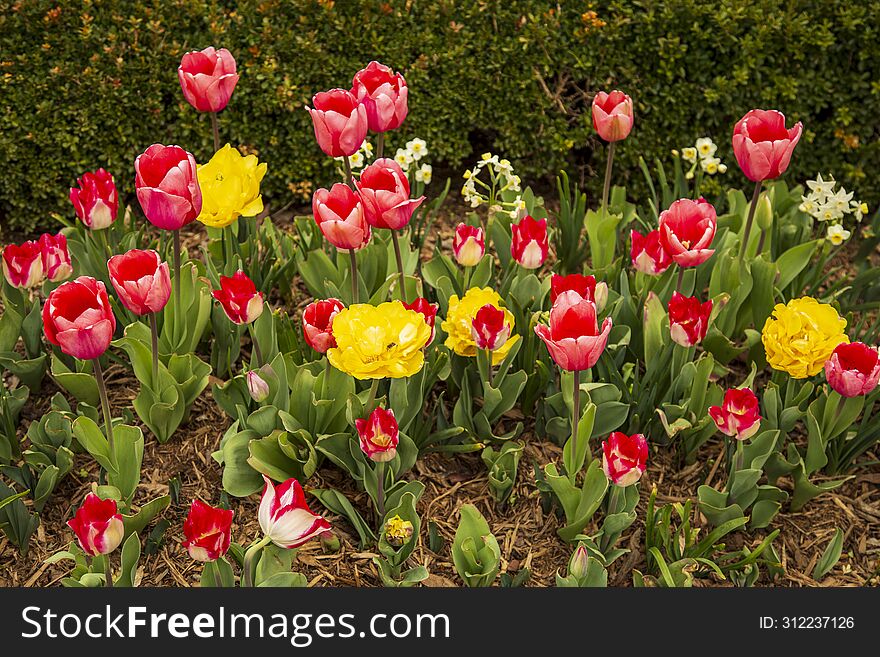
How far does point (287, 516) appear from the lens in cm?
183

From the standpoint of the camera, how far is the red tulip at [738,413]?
2162 millimetres

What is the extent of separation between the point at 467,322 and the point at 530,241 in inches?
12.0

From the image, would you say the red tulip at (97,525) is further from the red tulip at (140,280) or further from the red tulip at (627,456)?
the red tulip at (627,456)

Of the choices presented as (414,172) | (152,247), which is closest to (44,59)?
(152,247)

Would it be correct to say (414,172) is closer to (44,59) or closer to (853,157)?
(44,59)

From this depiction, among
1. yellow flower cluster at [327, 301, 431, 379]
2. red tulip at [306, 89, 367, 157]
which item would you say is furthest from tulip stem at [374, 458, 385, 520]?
red tulip at [306, 89, 367, 157]

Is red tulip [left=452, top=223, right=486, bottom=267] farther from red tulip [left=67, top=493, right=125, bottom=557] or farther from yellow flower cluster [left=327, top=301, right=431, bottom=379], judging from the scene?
red tulip [left=67, top=493, right=125, bottom=557]

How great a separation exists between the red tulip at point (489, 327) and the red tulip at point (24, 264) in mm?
1148

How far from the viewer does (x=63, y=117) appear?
11.8 ft

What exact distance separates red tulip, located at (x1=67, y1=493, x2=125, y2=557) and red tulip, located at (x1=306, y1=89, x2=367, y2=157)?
98cm

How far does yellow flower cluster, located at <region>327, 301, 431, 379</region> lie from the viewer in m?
2.07

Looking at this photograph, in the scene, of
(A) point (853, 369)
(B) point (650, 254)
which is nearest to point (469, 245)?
(B) point (650, 254)

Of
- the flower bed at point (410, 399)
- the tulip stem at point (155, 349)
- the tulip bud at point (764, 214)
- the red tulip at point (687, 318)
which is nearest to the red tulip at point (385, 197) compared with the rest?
the flower bed at point (410, 399)

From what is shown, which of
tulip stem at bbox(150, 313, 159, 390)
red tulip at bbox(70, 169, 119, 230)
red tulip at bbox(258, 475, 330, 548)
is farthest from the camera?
red tulip at bbox(70, 169, 119, 230)
